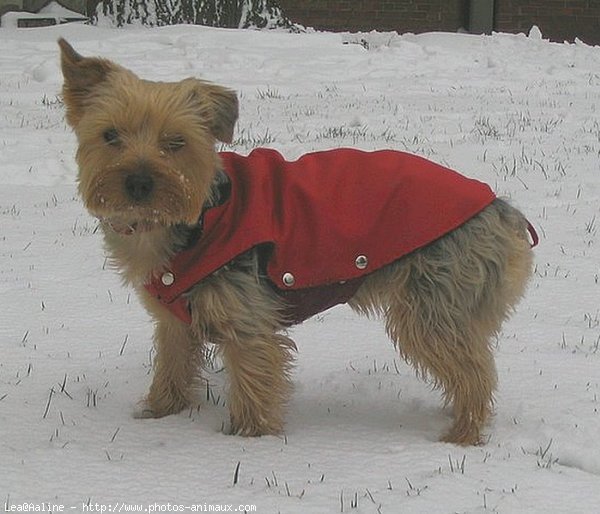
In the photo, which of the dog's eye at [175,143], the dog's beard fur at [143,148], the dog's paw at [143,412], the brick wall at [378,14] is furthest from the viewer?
the brick wall at [378,14]

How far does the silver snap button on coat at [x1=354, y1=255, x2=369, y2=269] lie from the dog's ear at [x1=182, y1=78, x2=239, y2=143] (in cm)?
68

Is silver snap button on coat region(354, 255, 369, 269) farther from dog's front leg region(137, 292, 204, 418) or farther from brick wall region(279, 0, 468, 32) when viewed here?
brick wall region(279, 0, 468, 32)

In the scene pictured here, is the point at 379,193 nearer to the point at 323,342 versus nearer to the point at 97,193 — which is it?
the point at 97,193

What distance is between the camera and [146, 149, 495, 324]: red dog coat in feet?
11.5

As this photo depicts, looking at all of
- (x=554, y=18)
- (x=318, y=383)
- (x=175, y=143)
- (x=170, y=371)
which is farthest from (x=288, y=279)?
(x=554, y=18)

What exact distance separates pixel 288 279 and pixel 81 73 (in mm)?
1091

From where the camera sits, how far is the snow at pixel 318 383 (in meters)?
3.16

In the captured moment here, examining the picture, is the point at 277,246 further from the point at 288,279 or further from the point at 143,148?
the point at 143,148

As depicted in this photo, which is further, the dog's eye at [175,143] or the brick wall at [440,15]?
the brick wall at [440,15]

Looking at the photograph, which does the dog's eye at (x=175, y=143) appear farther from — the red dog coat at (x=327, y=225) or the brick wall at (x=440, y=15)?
the brick wall at (x=440, y=15)

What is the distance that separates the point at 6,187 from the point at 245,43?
6.74 metres

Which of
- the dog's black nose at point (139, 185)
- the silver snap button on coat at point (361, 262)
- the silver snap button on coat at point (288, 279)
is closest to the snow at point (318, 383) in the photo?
the silver snap button on coat at point (361, 262)

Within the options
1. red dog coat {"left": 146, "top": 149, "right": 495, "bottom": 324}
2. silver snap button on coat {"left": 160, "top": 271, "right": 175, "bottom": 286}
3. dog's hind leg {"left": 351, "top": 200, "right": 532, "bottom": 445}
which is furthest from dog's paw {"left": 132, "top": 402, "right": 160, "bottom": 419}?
dog's hind leg {"left": 351, "top": 200, "right": 532, "bottom": 445}

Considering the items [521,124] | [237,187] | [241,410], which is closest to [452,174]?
[237,187]
